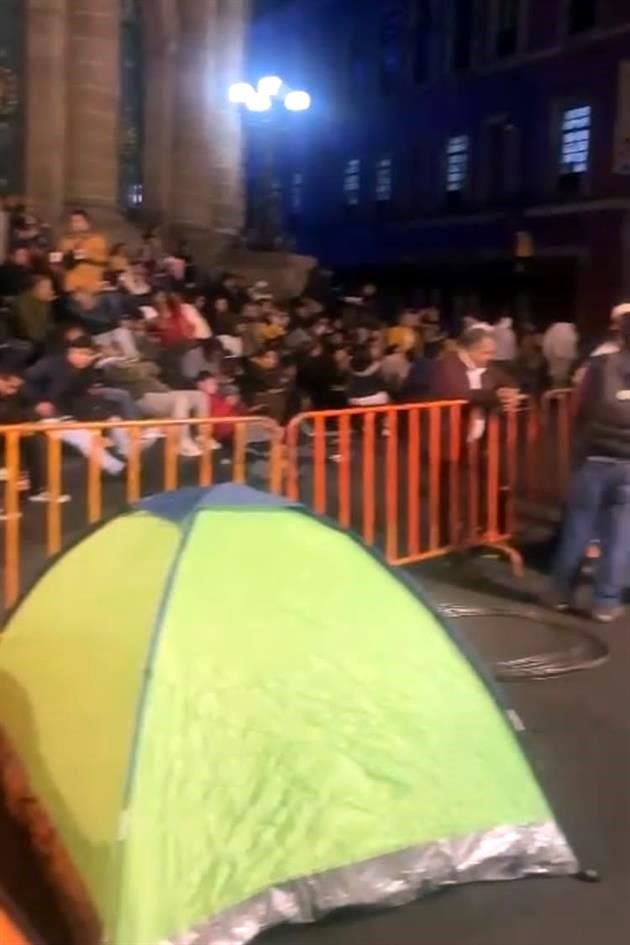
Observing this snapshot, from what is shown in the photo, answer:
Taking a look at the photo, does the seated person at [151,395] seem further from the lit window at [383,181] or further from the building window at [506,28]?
the lit window at [383,181]

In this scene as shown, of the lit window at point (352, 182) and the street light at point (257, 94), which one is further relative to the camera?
the lit window at point (352, 182)

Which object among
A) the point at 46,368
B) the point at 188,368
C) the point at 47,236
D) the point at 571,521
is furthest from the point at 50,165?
the point at 571,521

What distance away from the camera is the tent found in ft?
13.7

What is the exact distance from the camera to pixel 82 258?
1491cm

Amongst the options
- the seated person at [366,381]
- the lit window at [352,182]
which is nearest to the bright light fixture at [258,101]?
the seated person at [366,381]

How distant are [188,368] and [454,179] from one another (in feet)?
70.4

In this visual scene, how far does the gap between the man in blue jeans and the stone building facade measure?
11829mm

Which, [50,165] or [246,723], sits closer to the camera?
[246,723]

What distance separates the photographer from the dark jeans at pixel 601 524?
313 inches

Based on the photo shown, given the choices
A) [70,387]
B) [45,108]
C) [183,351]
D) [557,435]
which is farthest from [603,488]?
[45,108]

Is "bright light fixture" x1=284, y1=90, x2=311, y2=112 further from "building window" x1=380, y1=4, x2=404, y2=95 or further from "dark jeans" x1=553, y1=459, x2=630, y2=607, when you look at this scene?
"dark jeans" x1=553, y1=459, x2=630, y2=607

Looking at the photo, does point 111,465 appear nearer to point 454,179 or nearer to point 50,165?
point 50,165

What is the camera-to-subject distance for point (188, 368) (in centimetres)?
1416

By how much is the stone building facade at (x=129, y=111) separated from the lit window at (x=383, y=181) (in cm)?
1187
